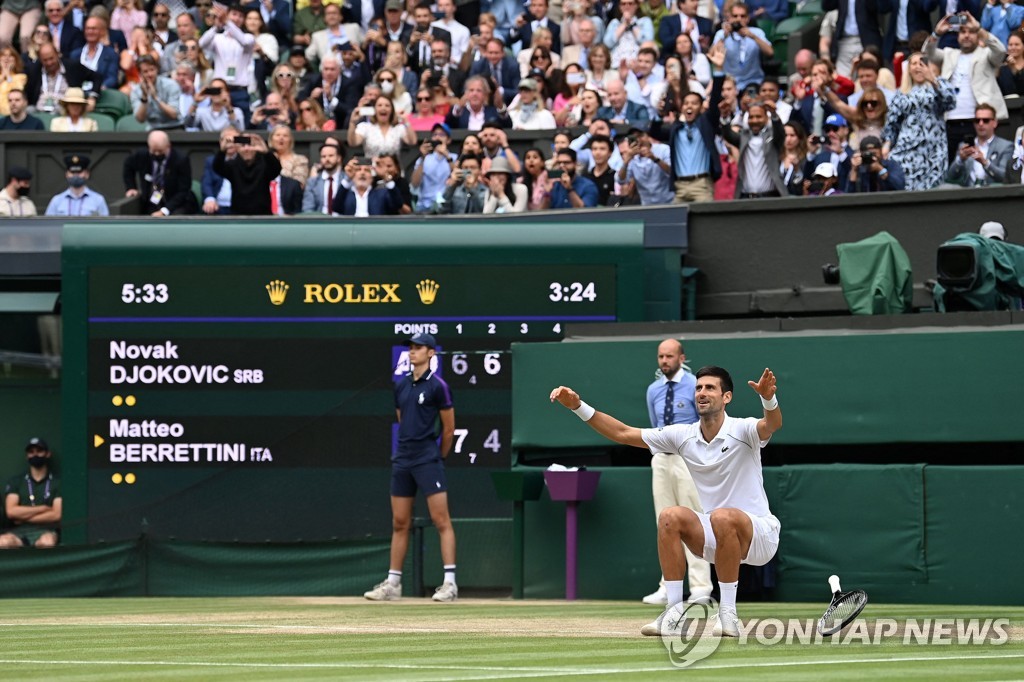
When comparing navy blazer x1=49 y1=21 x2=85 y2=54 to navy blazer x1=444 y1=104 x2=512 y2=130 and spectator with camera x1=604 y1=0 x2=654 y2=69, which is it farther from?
spectator with camera x1=604 y1=0 x2=654 y2=69

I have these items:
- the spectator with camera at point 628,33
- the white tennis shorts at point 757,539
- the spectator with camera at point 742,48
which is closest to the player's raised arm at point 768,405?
the white tennis shorts at point 757,539

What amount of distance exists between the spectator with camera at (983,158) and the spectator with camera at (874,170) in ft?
1.72

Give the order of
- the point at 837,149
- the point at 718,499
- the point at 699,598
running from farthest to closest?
the point at 837,149
the point at 699,598
the point at 718,499

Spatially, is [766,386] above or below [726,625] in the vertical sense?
above

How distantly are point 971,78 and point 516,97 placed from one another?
5.11 metres

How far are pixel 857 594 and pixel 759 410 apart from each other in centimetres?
433

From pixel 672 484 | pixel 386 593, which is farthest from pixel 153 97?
pixel 672 484

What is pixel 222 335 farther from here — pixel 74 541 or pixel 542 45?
pixel 542 45

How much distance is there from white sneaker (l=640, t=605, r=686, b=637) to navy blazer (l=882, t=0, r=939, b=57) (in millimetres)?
11666

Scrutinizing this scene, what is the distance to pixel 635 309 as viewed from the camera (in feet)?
50.4

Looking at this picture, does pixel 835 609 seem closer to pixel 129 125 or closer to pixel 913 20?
pixel 913 20

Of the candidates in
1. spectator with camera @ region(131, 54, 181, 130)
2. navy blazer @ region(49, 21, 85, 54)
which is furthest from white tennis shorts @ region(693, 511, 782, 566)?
navy blazer @ region(49, 21, 85, 54)

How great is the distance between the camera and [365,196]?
57.4 feet

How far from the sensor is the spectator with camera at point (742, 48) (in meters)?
19.4
